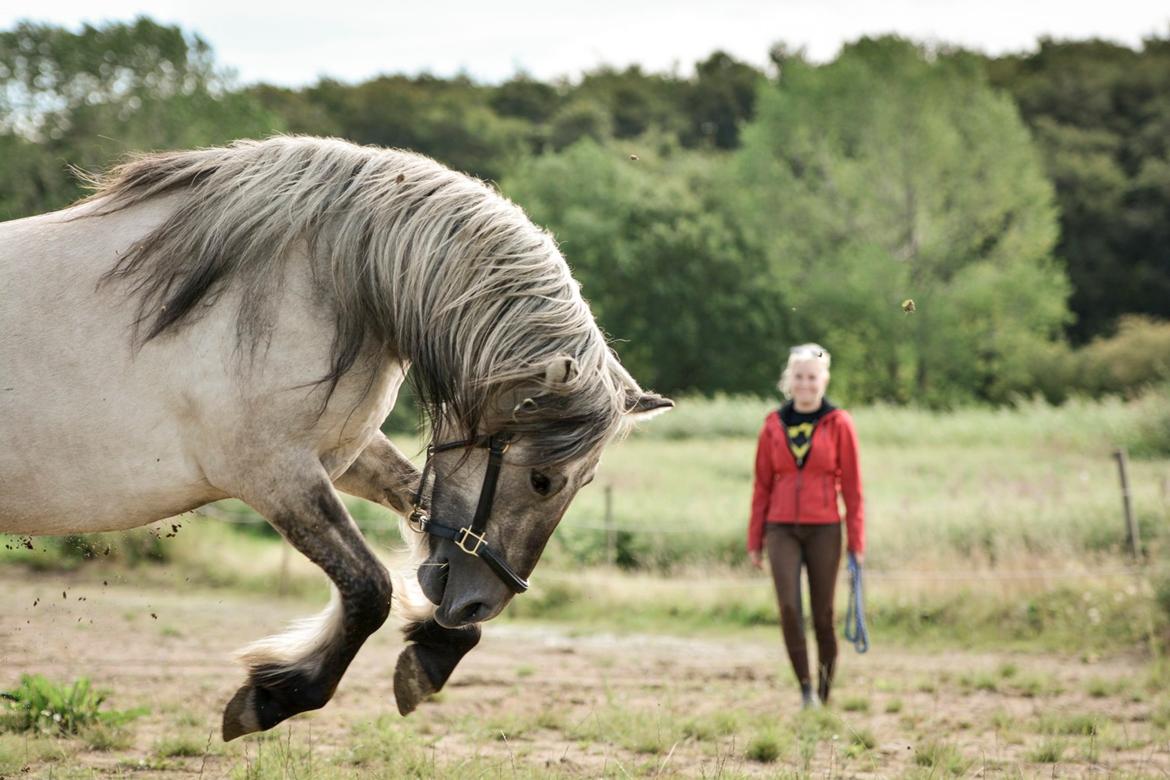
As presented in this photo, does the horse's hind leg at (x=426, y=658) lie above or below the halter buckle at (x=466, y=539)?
below

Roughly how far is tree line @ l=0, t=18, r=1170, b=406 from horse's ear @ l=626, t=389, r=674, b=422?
2333 cm

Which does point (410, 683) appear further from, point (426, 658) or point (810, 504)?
point (810, 504)

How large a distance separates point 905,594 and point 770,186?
28448 mm

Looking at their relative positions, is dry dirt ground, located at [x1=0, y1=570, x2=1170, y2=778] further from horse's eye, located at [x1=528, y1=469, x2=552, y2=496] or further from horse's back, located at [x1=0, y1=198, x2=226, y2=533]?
horse's eye, located at [x1=528, y1=469, x2=552, y2=496]

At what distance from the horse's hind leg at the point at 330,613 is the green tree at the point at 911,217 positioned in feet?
105

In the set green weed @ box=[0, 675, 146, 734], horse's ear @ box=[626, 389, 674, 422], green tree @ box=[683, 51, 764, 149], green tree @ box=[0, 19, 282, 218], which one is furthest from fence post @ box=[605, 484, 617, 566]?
green tree @ box=[683, 51, 764, 149]

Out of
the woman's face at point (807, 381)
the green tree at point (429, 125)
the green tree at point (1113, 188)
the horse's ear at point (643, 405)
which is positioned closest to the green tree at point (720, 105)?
the green tree at point (429, 125)

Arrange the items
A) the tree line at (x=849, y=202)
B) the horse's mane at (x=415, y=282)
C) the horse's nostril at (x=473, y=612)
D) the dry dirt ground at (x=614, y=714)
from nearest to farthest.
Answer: the horse's mane at (x=415, y=282), the horse's nostril at (x=473, y=612), the dry dirt ground at (x=614, y=714), the tree line at (x=849, y=202)

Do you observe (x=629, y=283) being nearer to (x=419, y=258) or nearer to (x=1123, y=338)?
(x=1123, y=338)

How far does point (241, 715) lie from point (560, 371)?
4.86ft

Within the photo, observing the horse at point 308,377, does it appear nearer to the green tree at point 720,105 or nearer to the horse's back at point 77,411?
the horse's back at point 77,411

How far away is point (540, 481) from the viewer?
3686 millimetres

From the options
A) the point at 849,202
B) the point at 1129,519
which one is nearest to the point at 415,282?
the point at 1129,519

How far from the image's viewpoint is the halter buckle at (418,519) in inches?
150
